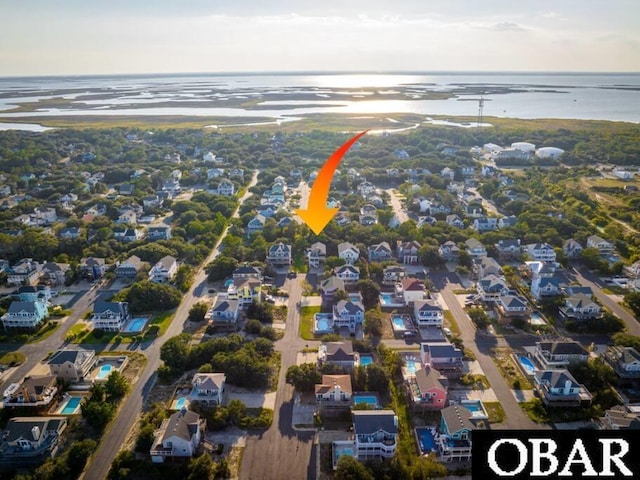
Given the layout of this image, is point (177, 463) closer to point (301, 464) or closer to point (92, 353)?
point (301, 464)

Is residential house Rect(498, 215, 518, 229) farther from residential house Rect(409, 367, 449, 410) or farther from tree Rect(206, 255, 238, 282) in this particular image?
residential house Rect(409, 367, 449, 410)

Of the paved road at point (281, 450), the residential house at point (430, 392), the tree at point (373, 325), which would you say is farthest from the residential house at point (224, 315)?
the residential house at point (430, 392)

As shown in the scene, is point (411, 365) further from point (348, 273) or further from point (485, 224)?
point (485, 224)

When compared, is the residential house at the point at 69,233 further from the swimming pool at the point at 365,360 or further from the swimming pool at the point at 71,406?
the swimming pool at the point at 365,360

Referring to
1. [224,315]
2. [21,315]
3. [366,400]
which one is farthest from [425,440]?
[21,315]

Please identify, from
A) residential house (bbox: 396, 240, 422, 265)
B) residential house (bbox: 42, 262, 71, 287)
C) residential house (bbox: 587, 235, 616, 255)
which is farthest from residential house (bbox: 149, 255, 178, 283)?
residential house (bbox: 587, 235, 616, 255)
